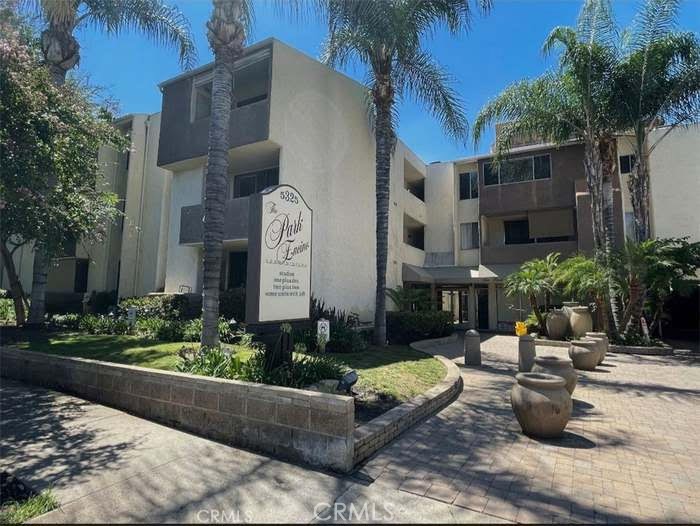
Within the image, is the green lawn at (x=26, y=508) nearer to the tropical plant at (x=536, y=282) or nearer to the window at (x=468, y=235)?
the tropical plant at (x=536, y=282)

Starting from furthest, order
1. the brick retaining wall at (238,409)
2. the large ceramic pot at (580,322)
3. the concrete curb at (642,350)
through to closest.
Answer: the large ceramic pot at (580,322), the concrete curb at (642,350), the brick retaining wall at (238,409)

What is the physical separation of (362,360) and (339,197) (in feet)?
27.5

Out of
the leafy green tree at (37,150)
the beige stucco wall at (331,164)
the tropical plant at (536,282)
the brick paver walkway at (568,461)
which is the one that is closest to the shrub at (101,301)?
the leafy green tree at (37,150)

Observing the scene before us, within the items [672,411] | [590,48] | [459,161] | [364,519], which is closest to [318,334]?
[364,519]

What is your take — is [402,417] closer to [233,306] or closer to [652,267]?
[233,306]

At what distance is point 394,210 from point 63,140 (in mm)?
15472

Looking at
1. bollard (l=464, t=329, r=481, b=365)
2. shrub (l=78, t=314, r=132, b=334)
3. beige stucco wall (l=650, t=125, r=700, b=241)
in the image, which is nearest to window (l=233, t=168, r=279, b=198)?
shrub (l=78, t=314, r=132, b=334)

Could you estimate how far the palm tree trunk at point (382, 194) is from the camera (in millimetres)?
13188

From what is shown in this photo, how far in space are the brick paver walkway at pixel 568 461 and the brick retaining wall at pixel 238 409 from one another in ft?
2.06

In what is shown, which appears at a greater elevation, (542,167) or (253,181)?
(542,167)

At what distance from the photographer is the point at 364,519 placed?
364 centimetres

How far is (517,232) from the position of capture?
79.6ft

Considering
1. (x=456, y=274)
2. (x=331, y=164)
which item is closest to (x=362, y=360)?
(x=331, y=164)

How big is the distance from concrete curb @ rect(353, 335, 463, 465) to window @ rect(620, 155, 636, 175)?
61.6ft
